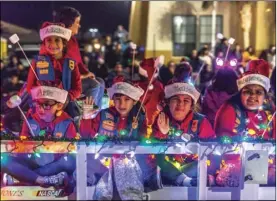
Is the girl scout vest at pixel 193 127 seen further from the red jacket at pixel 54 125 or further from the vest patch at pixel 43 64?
the vest patch at pixel 43 64

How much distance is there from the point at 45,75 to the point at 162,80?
1263 mm

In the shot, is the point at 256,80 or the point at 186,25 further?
the point at 186,25

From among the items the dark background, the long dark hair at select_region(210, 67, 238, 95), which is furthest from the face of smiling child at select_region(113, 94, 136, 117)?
the dark background

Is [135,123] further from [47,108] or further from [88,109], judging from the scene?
[47,108]

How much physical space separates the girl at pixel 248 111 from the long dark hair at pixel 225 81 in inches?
20.6

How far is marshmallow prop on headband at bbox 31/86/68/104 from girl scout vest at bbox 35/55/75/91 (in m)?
0.16

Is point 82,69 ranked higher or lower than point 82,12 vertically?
lower

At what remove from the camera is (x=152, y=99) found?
4.41 meters

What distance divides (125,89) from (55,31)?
755 millimetres

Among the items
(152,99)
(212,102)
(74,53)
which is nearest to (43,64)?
(74,53)

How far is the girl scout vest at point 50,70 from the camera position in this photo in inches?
165

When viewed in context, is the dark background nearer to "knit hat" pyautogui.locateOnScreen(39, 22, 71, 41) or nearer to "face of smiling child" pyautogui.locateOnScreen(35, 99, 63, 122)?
"knit hat" pyautogui.locateOnScreen(39, 22, 71, 41)

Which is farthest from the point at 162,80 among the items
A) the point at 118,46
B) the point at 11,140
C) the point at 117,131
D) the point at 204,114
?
the point at 118,46

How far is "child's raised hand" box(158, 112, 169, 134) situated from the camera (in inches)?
163
